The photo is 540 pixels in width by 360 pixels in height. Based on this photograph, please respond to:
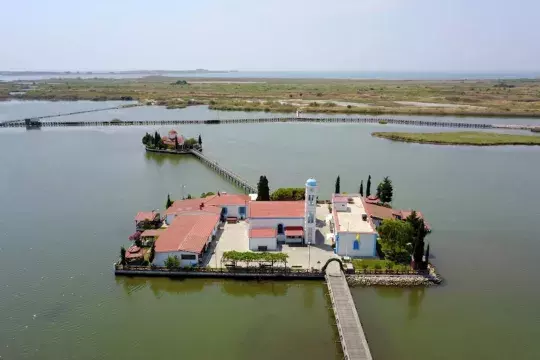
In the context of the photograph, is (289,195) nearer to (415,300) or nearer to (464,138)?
(415,300)

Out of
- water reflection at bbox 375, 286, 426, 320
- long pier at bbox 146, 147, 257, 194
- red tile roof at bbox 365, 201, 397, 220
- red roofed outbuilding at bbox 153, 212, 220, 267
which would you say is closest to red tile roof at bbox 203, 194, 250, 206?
red roofed outbuilding at bbox 153, 212, 220, 267

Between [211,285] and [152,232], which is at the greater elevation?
[152,232]

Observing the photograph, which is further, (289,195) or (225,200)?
(289,195)

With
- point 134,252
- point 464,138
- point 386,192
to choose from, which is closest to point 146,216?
point 134,252

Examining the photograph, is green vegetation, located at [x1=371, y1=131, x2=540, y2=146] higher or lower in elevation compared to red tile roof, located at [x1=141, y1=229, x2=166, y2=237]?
higher

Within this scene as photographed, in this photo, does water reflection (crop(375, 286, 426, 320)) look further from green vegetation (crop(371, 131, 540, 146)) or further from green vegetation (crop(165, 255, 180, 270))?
green vegetation (crop(371, 131, 540, 146))

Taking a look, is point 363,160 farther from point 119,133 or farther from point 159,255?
point 119,133

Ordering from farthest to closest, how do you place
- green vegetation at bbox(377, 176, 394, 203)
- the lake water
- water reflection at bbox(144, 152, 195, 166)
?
water reflection at bbox(144, 152, 195, 166) → green vegetation at bbox(377, 176, 394, 203) → the lake water
